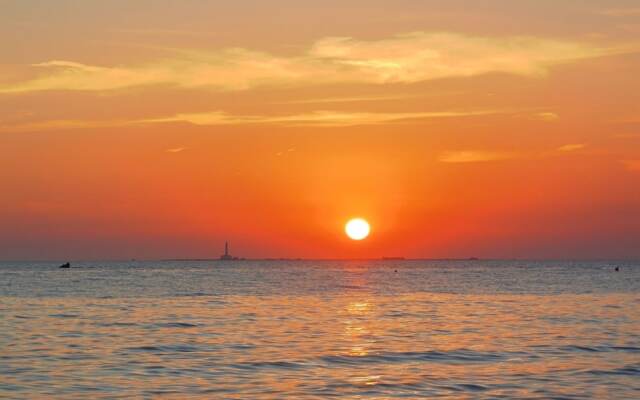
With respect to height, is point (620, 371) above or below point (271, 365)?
below

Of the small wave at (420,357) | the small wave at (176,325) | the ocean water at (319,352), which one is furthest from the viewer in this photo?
the small wave at (176,325)

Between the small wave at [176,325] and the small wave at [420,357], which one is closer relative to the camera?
the small wave at [420,357]

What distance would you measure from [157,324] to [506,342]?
23.0m

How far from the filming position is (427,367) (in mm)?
36875

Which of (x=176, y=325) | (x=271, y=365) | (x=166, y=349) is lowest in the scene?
(x=271, y=365)

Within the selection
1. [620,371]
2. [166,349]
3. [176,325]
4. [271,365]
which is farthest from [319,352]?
[176,325]

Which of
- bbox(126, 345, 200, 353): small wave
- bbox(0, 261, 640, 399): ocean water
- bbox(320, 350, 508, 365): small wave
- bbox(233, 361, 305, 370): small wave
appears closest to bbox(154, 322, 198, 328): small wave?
bbox(0, 261, 640, 399): ocean water

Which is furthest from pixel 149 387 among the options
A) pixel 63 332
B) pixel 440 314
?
pixel 440 314

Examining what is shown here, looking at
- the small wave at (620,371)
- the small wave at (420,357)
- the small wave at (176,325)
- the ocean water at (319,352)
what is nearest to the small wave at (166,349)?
the ocean water at (319,352)

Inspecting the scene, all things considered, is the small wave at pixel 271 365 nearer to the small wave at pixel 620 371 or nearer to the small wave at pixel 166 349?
the small wave at pixel 166 349

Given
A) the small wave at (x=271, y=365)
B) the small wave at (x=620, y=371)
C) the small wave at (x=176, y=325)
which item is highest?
the small wave at (x=176, y=325)

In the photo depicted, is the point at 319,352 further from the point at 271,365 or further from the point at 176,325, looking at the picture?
the point at 176,325

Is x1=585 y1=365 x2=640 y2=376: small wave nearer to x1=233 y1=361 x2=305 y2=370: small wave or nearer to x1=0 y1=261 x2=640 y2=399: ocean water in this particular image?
x1=0 y1=261 x2=640 y2=399: ocean water

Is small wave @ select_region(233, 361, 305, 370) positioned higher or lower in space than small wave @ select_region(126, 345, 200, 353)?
lower
